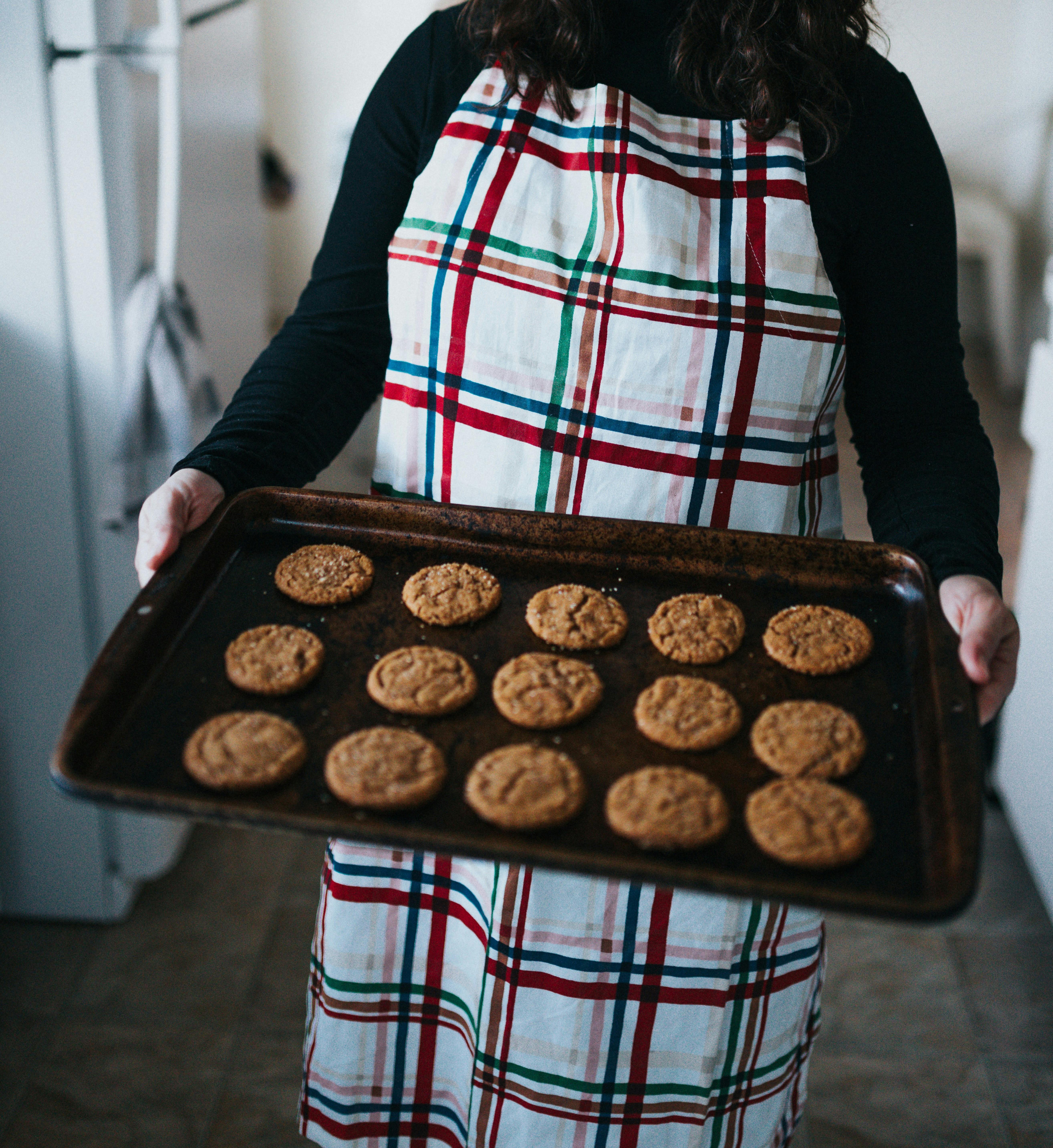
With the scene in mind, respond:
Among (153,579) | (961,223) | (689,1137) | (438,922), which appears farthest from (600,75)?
(961,223)

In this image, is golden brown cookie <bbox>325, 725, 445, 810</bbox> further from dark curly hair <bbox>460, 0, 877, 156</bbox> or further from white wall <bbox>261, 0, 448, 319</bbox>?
white wall <bbox>261, 0, 448, 319</bbox>

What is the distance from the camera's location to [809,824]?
810mm

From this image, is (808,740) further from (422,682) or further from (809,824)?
(422,682)

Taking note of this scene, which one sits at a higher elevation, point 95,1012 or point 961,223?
point 961,223

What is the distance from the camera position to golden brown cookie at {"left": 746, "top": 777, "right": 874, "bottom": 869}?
795 millimetres

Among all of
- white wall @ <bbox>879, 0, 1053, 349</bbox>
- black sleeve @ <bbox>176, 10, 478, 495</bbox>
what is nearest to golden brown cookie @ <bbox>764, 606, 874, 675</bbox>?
black sleeve @ <bbox>176, 10, 478, 495</bbox>

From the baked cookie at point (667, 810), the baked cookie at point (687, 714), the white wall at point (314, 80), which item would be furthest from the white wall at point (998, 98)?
the baked cookie at point (667, 810)

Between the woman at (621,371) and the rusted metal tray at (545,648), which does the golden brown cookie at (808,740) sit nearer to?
the rusted metal tray at (545,648)

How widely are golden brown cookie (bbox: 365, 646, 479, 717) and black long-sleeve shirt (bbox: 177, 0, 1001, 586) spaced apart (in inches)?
10.8

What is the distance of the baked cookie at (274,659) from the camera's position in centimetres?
94

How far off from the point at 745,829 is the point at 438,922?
0.44 meters

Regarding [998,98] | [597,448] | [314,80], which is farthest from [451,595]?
[998,98]

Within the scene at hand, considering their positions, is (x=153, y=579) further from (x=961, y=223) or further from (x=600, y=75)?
(x=961, y=223)

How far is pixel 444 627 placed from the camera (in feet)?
3.40
